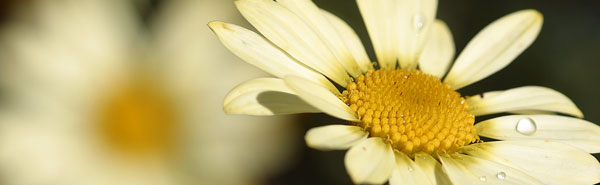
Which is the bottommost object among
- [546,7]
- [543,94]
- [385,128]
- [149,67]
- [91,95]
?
[91,95]

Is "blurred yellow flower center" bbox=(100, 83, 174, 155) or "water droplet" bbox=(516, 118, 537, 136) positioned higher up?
"water droplet" bbox=(516, 118, 537, 136)

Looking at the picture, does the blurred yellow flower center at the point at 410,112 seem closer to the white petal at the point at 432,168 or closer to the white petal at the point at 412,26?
the white petal at the point at 432,168

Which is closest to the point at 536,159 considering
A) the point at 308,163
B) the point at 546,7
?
the point at 308,163

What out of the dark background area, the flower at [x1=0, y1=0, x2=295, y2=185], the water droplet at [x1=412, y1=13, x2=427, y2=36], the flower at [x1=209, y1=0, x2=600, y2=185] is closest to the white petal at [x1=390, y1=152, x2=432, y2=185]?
the flower at [x1=209, y1=0, x2=600, y2=185]

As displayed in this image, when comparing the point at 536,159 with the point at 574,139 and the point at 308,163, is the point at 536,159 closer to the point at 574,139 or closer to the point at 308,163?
the point at 574,139

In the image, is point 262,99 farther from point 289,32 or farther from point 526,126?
point 526,126

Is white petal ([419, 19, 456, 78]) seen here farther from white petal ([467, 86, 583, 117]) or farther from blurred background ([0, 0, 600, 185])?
blurred background ([0, 0, 600, 185])
